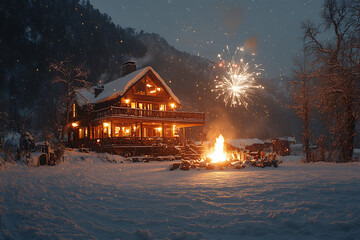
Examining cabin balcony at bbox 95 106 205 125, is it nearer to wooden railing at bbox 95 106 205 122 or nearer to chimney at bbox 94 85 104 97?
wooden railing at bbox 95 106 205 122

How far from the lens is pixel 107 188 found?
8523 millimetres

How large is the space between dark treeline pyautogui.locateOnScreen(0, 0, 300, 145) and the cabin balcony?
46.3ft

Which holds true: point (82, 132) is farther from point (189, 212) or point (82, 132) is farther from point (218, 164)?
point (189, 212)

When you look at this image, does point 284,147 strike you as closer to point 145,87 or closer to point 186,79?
point 145,87

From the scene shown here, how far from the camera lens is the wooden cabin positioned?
28.0 m

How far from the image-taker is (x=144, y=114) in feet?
96.7

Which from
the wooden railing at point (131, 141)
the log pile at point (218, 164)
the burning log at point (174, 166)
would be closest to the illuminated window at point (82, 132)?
the wooden railing at point (131, 141)

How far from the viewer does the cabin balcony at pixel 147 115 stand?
89.8 ft

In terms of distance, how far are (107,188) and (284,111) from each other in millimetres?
132702

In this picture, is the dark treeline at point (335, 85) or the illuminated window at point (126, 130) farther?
the illuminated window at point (126, 130)

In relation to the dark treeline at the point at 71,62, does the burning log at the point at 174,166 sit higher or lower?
lower

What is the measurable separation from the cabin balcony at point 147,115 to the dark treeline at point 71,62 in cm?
1412

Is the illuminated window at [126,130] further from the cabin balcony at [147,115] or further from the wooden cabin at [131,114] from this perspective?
the cabin balcony at [147,115]

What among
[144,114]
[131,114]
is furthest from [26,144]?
[144,114]
